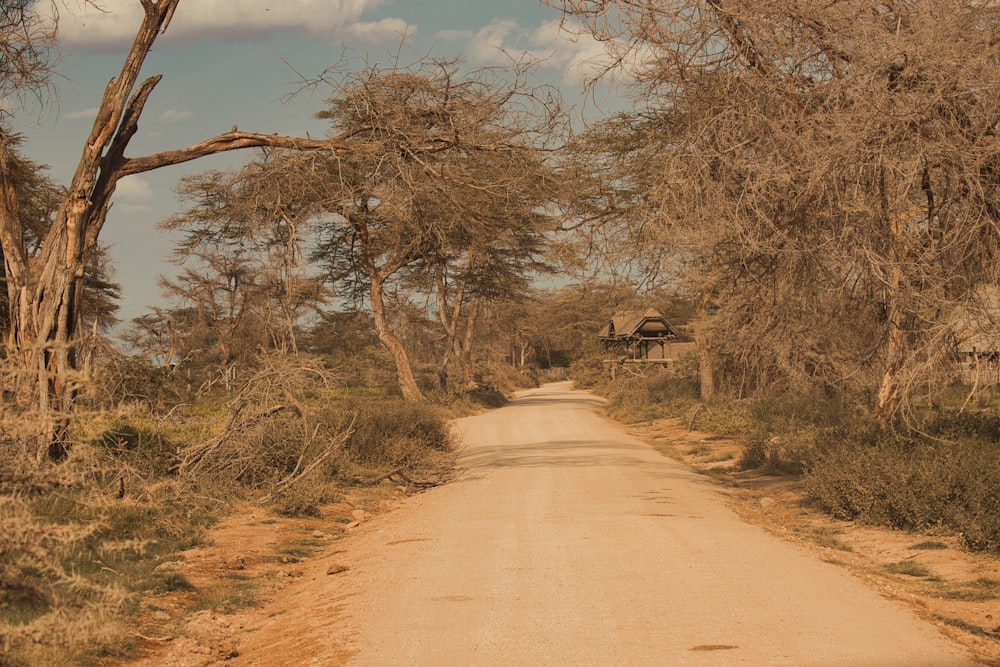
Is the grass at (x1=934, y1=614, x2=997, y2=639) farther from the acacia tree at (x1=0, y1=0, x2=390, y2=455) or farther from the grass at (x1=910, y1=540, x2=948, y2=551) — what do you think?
the acacia tree at (x1=0, y1=0, x2=390, y2=455)

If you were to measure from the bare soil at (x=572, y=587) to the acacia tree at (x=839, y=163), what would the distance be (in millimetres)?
2432

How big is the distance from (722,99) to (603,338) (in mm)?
51769

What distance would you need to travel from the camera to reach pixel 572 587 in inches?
275

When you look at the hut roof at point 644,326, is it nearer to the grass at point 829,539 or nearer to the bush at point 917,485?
the bush at point 917,485

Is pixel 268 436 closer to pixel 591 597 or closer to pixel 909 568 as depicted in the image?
pixel 591 597

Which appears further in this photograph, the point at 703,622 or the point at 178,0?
the point at 178,0

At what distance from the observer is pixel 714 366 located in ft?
107

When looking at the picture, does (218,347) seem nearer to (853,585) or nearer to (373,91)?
(373,91)

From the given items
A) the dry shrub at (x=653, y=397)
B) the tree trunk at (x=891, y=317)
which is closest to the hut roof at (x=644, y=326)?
the dry shrub at (x=653, y=397)

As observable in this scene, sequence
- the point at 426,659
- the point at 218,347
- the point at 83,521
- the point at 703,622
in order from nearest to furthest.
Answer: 1. the point at 426,659
2. the point at 703,622
3. the point at 83,521
4. the point at 218,347

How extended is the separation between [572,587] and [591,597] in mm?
343

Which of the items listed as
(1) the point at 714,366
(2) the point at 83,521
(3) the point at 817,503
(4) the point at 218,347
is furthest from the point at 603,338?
(2) the point at 83,521

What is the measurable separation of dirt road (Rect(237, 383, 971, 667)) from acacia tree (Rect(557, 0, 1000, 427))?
9.56 feet

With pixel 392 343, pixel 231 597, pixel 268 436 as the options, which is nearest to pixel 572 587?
pixel 231 597
